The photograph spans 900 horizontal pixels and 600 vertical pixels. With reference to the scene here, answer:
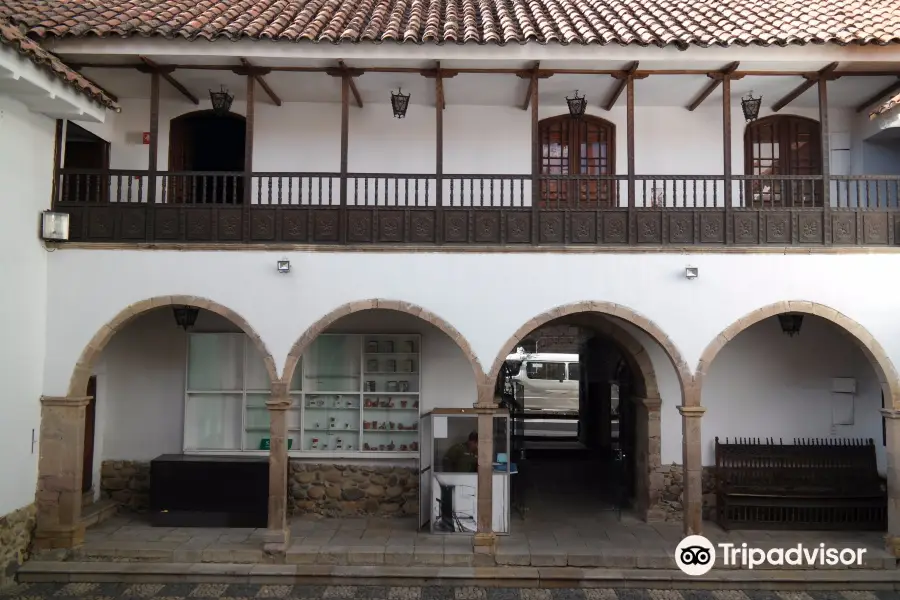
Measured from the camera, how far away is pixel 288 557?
8.39 m

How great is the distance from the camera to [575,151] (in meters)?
10.6

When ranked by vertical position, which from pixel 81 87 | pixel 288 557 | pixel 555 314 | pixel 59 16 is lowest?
pixel 288 557

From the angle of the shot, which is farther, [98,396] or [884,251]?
[98,396]

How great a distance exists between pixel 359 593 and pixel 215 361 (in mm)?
4531

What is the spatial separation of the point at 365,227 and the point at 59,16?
15.7 ft

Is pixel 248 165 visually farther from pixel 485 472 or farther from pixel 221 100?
pixel 485 472

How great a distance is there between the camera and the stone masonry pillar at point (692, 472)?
8.59m

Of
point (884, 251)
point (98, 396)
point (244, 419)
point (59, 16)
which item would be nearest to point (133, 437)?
point (98, 396)

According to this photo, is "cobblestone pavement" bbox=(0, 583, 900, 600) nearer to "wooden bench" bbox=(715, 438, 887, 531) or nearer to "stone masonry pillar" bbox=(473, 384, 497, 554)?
"stone masonry pillar" bbox=(473, 384, 497, 554)

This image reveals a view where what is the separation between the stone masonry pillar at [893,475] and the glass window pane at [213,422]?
30.2ft

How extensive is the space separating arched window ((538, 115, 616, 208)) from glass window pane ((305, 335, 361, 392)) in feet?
12.7

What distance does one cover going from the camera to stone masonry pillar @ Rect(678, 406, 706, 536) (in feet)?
28.2

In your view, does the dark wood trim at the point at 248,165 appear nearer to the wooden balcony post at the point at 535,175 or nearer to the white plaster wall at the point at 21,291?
the white plaster wall at the point at 21,291

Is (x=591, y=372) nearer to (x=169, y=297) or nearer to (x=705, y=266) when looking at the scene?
(x=705, y=266)
